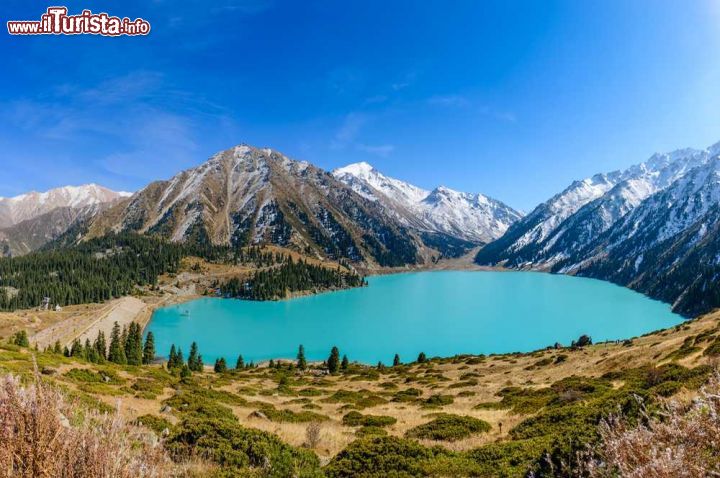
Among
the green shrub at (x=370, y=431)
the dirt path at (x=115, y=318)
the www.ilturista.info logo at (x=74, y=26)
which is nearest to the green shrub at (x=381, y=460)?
the green shrub at (x=370, y=431)

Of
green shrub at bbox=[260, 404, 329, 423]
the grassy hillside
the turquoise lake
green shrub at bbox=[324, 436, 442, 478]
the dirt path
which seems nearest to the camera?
the grassy hillside

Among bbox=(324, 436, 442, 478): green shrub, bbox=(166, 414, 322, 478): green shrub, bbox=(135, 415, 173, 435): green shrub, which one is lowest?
bbox=(135, 415, 173, 435): green shrub

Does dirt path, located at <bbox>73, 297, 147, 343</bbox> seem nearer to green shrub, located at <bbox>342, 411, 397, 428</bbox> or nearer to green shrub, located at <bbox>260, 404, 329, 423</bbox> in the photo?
green shrub, located at <bbox>260, 404, 329, 423</bbox>

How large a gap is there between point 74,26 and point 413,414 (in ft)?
143

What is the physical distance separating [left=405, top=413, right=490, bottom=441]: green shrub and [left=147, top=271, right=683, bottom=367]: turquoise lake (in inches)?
2894

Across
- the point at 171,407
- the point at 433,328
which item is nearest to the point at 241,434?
the point at 171,407

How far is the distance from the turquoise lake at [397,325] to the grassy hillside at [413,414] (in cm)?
5348

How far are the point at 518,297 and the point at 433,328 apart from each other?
9212 centimetres

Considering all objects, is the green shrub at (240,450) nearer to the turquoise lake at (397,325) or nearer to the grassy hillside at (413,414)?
the grassy hillside at (413,414)

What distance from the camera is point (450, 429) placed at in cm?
1881

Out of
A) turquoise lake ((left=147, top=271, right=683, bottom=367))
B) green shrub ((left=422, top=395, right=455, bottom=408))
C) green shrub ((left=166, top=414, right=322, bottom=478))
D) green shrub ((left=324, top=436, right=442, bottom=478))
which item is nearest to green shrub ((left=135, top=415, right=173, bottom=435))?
green shrub ((left=166, top=414, right=322, bottom=478))

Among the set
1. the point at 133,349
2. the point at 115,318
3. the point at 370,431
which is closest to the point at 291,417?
the point at 370,431

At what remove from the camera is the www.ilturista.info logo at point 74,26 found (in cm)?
3472

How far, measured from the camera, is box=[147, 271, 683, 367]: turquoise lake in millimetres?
103438
